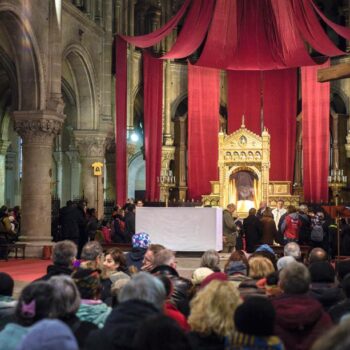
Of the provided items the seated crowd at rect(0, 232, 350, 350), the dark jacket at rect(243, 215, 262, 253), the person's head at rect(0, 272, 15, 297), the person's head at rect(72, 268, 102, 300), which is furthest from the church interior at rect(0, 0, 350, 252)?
the seated crowd at rect(0, 232, 350, 350)

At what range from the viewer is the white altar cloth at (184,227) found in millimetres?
12586

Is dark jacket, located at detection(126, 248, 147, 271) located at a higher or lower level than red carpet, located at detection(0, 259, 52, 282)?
higher

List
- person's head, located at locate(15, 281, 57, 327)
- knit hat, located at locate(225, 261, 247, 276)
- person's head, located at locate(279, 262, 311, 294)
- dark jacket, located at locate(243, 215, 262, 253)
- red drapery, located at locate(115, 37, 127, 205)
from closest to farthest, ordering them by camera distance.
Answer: person's head, located at locate(15, 281, 57, 327) → person's head, located at locate(279, 262, 311, 294) → knit hat, located at locate(225, 261, 247, 276) → dark jacket, located at locate(243, 215, 262, 253) → red drapery, located at locate(115, 37, 127, 205)

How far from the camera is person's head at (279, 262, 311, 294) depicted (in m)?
4.62

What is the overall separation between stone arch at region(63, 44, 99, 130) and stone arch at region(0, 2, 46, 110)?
4.54 meters

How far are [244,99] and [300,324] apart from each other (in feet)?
73.0

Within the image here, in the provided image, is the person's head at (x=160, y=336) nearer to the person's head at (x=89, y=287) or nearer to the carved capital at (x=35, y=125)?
the person's head at (x=89, y=287)

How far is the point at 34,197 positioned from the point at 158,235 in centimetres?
633

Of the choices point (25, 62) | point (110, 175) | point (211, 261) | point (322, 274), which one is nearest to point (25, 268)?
point (25, 62)

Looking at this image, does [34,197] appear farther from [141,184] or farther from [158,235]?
[141,184]

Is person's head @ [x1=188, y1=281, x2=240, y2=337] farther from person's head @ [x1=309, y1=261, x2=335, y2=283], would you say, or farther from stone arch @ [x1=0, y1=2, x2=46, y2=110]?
stone arch @ [x1=0, y1=2, x2=46, y2=110]

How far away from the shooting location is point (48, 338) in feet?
9.17

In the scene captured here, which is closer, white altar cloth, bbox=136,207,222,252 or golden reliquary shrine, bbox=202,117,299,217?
white altar cloth, bbox=136,207,222,252

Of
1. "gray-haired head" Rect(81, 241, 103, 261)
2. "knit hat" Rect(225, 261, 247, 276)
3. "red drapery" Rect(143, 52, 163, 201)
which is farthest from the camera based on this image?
"red drapery" Rect(143, 52, 163, 201)
